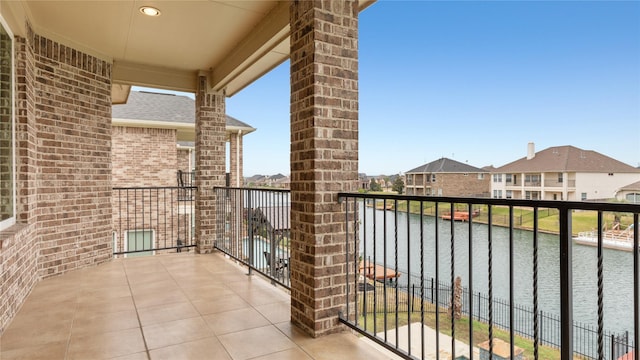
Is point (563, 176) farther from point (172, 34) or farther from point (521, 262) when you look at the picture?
point (172, 34)

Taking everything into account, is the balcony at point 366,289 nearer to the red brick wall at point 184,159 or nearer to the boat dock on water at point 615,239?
the boat dock on water at point 615,239

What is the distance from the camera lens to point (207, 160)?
5.47m

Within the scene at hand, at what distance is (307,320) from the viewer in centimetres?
257

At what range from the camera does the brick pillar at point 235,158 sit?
11.3 meters

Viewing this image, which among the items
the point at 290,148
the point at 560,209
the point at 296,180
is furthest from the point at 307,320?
the point at 560,209

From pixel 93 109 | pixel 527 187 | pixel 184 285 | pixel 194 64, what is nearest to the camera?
pixel 184 285

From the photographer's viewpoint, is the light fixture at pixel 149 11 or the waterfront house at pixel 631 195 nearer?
the waterfront house at pixel 631 195

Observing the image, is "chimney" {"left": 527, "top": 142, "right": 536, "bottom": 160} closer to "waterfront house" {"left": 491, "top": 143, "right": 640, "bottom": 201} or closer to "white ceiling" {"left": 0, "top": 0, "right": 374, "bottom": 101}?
"waterfront house" {"left": 491, "top": 143, "right": 640, "bottom": 201}

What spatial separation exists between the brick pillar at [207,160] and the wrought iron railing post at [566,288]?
484 cm

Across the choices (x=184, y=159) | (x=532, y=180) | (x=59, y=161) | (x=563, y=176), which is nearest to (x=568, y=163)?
(x=532, y=180)

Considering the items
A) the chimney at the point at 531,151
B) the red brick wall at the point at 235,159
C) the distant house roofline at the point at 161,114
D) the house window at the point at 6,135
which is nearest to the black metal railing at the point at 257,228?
the house window at the point at 6,135

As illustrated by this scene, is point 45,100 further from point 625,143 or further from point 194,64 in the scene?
point 625,143

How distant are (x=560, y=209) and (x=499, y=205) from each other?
0.25 metres

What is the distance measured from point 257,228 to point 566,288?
344cm
